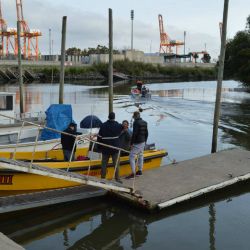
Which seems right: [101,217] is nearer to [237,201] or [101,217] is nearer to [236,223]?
[236,223]

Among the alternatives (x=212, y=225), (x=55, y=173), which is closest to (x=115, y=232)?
(x=55, y=173)

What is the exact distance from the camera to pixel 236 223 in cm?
1066

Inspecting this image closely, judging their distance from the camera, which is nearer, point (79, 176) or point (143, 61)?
point (79, 176)

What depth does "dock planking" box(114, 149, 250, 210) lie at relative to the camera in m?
11.1

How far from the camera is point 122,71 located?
117m

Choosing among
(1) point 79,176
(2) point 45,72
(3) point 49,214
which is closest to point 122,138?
(1) point 79,176

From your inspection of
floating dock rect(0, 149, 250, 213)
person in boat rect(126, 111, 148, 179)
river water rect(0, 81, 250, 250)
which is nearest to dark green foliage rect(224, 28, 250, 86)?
floating dock rect(0, 149, 250, 213)

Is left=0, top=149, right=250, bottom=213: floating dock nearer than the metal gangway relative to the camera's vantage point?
No

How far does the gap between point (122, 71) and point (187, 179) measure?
10577 cm

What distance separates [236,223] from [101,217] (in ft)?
11.6

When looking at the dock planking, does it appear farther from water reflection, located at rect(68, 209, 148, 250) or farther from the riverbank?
the riverbank

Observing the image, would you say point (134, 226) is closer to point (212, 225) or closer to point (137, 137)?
point (212, 225)

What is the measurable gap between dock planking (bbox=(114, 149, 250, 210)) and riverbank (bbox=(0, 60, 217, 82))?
72943mm

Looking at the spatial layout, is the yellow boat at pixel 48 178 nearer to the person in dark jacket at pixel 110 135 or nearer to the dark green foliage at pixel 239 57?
the person in dark jacket at pixel 110 135
